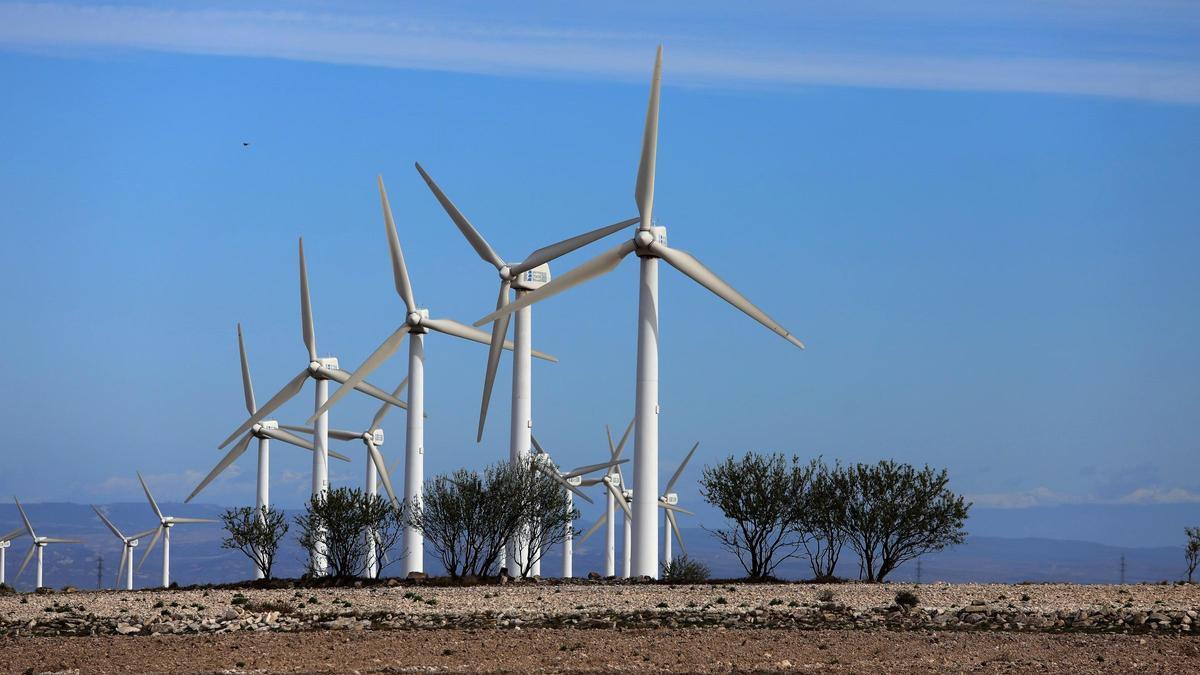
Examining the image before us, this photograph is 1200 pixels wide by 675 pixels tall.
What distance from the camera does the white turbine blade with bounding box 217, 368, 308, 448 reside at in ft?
258

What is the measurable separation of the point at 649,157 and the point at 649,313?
20.2 ft

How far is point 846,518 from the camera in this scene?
208ft

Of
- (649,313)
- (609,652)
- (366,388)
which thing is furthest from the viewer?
(366,388)

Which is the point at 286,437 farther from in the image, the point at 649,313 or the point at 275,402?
the point at 649,313

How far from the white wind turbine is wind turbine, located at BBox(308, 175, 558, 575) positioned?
132 inches

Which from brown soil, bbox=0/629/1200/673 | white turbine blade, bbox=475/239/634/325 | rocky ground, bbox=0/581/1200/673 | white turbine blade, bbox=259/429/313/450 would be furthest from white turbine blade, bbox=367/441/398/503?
brown soil, bbox=0/629/1200/673

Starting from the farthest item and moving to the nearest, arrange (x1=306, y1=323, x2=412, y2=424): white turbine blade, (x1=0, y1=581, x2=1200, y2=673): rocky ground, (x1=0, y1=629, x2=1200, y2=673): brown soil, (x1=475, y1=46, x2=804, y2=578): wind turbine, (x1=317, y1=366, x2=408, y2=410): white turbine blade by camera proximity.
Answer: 1. (x1=317, y1=366, x2=408, y2=410): white turbine blade
2. (x1=306, y1=323, x2=412, y2=424): white turbine blade
3. (x1=475, y1=46, x2=804, y2=578): wind turbine
4. (x1=0, y1=581, x2=1200, y2=673): rocky ground
5. (x1=0, y1=629, x2=1200, y2=673): brown soil

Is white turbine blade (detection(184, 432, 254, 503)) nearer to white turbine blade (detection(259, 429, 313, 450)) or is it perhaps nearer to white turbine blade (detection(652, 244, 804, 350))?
white turbine blade (detection(259, 429, 313, 450))

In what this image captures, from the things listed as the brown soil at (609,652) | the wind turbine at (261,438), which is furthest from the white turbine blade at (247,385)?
the brown soil at (609,652)

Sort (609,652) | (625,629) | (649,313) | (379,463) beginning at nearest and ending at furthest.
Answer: (609,652), (625,629), (649,313), (379,463)

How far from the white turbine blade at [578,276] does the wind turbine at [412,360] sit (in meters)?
14.6

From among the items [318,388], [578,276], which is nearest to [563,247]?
[578,276]

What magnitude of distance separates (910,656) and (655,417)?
26539 millimetres

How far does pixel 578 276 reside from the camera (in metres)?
62.8
